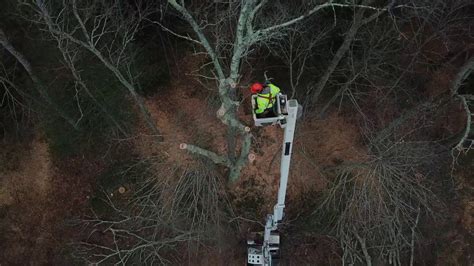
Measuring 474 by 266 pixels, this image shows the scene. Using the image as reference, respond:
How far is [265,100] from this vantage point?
25.5 feet

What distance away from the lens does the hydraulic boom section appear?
22.2 ft

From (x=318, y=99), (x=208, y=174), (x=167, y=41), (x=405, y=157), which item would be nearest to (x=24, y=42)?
(x=167, y=41)

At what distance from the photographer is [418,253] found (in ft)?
41.8

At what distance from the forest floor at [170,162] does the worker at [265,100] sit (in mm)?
5403

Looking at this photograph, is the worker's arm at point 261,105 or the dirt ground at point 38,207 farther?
the dirt ground at point 38,207

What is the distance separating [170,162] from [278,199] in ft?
14.1

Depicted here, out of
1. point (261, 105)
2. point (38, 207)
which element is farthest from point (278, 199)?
point (38, 207)

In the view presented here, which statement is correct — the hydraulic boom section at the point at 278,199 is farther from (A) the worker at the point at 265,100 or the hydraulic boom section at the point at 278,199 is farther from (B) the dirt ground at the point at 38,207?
(B) the dirt ground at the point at 38,207

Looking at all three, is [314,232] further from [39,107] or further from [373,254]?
[39,107]

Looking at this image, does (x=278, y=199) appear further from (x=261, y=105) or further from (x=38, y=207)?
(x=38, y=207)

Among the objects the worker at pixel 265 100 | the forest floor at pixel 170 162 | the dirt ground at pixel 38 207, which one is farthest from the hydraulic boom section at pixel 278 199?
the dirt ground at pixel 38 207

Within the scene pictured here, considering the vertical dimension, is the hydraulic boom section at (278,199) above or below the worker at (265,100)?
below

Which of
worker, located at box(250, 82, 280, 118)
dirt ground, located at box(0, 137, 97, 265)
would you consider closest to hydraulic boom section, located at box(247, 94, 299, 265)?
worker, located at box(250, 82, 280, 118)

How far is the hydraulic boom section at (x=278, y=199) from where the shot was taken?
267 inches
